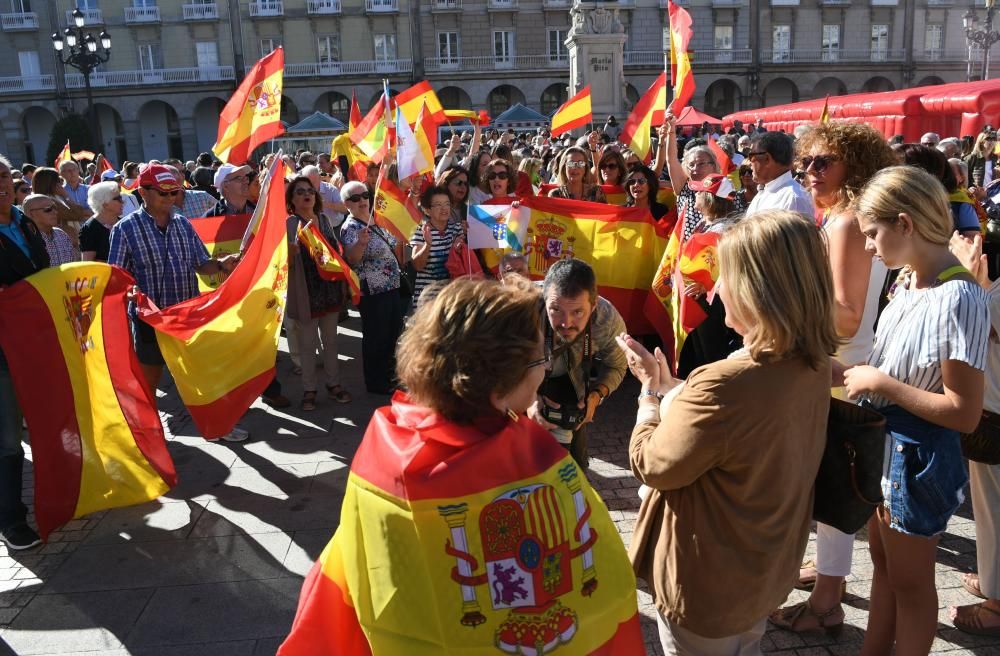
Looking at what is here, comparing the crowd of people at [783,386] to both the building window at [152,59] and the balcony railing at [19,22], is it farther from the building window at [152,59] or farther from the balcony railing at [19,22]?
the balcony railing at [19,22]

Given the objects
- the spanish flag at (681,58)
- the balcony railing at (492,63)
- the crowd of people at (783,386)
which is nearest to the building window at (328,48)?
the balcony railing at (492,63)

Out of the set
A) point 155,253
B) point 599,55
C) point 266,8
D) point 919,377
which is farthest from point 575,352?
point 266,8

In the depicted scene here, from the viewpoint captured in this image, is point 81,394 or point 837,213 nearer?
point 837,213

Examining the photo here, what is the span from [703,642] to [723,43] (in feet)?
161

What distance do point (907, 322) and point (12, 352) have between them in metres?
4.19

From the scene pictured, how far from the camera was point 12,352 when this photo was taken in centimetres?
419

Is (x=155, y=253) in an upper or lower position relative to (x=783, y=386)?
lower

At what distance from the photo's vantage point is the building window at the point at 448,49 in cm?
4459

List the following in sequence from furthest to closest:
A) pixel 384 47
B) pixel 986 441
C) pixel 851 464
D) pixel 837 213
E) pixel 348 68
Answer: pixel 384 47 < pixel 348 68 < pixel 837 213 < pixel 986 441 < pixel 851 464

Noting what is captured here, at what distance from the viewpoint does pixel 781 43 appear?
153 feet

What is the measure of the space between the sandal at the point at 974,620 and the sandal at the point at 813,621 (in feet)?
1.50

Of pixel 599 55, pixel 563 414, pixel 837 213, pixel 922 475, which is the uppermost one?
pixel 599 55

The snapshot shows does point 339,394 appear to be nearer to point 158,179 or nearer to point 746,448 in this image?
point 158,179

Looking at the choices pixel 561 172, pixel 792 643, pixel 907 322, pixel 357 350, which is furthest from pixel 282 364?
pixel 907 322
